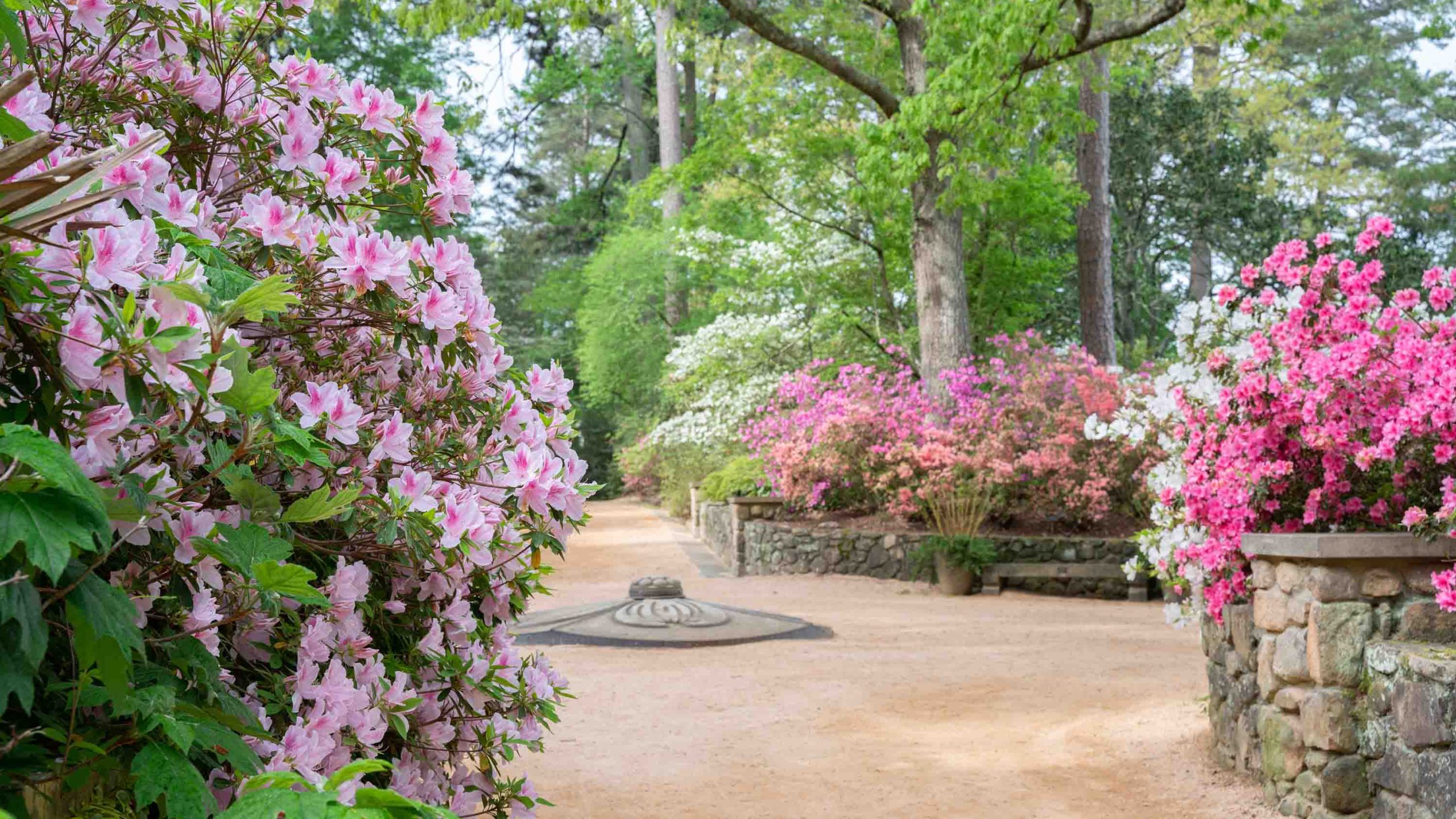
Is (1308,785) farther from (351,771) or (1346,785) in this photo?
(351,771)

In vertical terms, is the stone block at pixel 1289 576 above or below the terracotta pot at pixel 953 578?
above

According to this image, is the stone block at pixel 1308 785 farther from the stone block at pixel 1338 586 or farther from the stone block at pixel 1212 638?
the stone block at pixel 1212 638

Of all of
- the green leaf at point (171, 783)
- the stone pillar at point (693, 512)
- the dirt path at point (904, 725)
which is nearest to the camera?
the green leaf at point (171, 783)

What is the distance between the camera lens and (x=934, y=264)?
477 inches


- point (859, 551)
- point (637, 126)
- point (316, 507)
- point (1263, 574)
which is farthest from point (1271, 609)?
point (637, 126)

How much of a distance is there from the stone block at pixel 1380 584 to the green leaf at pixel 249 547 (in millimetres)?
3582

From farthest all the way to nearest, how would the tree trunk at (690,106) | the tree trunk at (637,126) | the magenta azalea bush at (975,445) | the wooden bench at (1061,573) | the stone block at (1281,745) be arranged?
the tree trunk at (637,126) < the tree trunk at (690,106) < the magenta azalea bush at (975,445) < the wooden bench at (1061,573) < the stone block at (1281,745)

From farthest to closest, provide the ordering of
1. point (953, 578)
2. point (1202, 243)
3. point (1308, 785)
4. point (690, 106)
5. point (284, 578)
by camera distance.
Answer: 1. point (690, 106)
2. point (1202, 243)
3. point (953, 578)
4. point (1308, 785)
5. point (284, 578)

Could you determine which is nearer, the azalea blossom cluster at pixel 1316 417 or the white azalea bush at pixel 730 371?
the azalea blossom cluster at pixel 1316 417

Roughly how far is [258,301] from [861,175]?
10.2 m

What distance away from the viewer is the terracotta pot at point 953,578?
10297 mm

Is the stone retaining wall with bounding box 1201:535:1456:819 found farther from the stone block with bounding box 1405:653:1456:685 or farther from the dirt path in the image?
the dirt path

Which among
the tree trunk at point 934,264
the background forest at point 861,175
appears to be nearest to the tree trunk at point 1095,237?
the background forest at point 861,175

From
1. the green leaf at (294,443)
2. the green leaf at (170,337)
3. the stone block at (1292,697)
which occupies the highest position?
the green leaf at (170,337)
